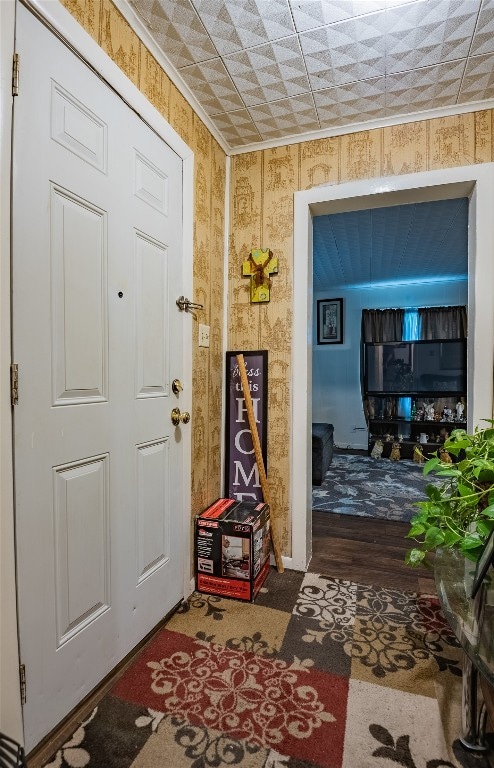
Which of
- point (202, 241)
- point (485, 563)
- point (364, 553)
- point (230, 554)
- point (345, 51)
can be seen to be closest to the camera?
point (485, 563)

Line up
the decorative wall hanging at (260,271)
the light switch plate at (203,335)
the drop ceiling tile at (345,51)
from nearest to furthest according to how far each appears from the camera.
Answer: the drop ceiling tile at (345,51) → the light switch plate at (203,335) → the decorative wall hanging at (260,271)

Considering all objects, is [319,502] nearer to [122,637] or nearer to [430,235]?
[122,637]

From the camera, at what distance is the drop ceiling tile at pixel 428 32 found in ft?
4.66

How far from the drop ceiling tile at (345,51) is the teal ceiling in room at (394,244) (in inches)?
65.6

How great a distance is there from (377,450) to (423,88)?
4.61m

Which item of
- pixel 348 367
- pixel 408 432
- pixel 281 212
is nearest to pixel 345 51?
pixel 281 212

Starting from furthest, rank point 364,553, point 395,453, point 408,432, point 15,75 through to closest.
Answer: point 408,432 → point 395,453 → point 364,553 → point 15,75

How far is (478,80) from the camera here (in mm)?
1764

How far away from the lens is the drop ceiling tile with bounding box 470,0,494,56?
142 cm

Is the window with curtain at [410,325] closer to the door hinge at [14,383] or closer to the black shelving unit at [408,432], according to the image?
the black shelving unit at [408,432]

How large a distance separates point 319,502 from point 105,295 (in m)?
2.89

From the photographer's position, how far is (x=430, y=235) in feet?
12.7

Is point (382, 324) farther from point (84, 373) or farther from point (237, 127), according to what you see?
point (84, 373)

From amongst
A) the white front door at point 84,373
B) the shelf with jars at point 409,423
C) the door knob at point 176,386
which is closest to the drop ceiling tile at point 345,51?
the white front door at point 84,373
